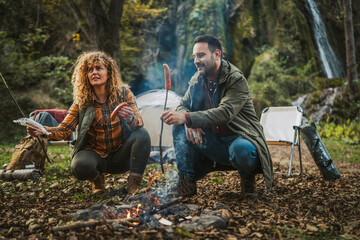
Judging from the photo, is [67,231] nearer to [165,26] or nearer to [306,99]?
[306,99]

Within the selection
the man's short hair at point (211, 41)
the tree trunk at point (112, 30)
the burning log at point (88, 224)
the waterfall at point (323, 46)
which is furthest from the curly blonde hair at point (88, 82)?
the waterfall at point (323, 46)

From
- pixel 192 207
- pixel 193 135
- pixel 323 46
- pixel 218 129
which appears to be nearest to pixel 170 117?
pixel 193 135

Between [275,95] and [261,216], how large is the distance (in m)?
10.4

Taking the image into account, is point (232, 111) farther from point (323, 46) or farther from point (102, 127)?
point (323, 46)

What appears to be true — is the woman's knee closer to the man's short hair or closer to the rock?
the rock

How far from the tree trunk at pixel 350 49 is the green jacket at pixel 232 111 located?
9084 millimetres

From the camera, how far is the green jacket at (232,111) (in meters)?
2.94

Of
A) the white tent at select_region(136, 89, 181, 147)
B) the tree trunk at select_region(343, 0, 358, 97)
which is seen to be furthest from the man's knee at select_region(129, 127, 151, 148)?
the tree trunk at select_region(343, 0, 358, 97)

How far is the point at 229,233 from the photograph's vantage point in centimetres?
227

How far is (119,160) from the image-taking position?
11.0ft

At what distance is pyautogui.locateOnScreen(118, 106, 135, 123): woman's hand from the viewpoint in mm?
3117

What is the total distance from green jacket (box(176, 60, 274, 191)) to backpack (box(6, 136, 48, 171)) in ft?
8.14

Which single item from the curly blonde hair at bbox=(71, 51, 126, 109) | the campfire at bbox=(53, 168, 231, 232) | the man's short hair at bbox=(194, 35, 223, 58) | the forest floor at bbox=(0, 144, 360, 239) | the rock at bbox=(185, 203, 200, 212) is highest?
the man's short hair at bbox=(194, 35, 223, 58)

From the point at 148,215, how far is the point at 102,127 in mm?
1155
